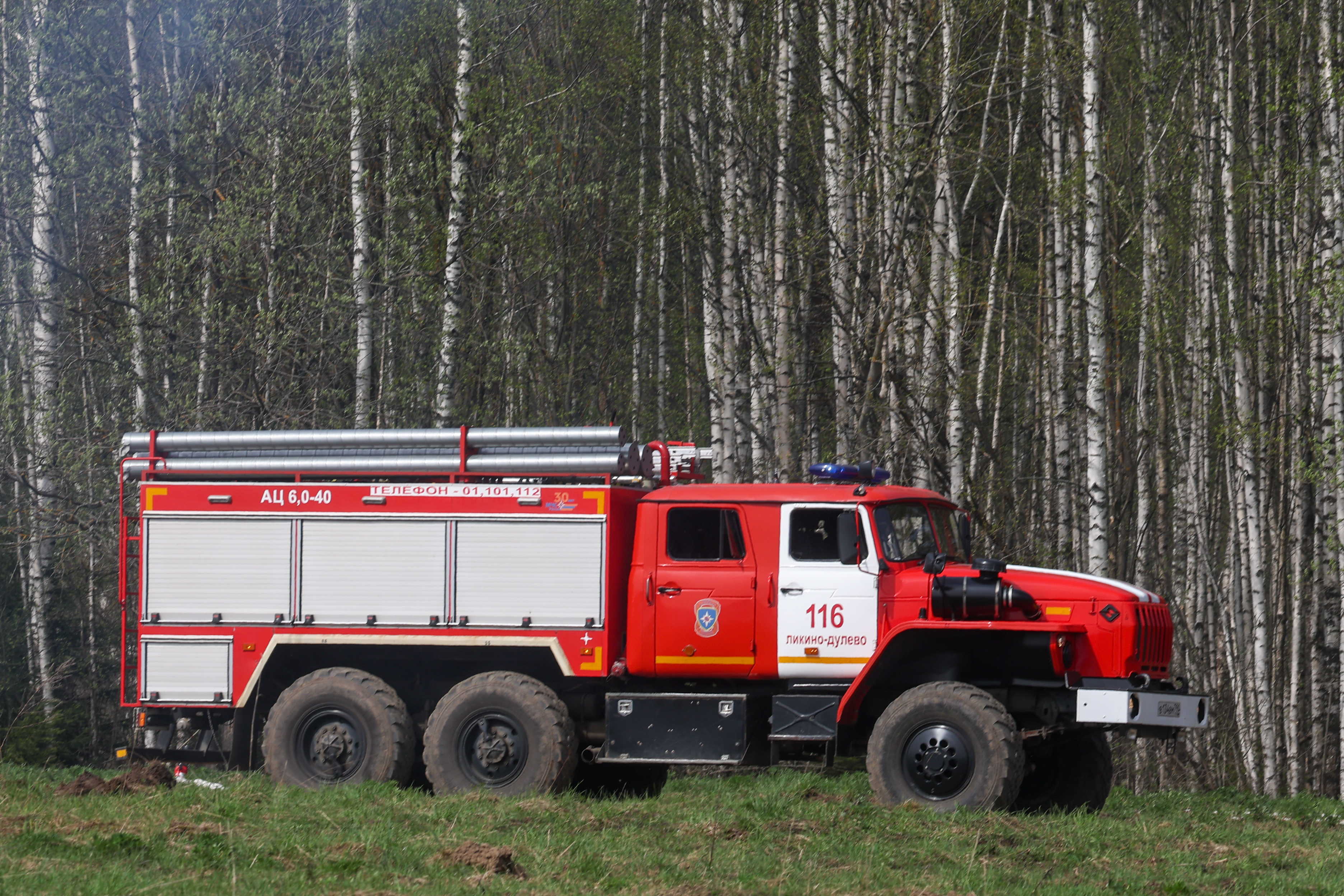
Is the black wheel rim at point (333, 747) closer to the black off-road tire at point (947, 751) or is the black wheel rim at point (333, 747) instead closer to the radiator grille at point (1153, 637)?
the black off-road tire at point (947, 751)

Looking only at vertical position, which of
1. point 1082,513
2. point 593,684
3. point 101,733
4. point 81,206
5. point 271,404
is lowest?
point 101,733

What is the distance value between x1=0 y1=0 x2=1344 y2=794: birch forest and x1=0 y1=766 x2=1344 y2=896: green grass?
4876 millimetres

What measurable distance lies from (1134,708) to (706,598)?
3.06 m

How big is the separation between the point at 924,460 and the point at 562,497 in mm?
5841

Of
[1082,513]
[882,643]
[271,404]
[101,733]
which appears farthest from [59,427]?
[1082,513]

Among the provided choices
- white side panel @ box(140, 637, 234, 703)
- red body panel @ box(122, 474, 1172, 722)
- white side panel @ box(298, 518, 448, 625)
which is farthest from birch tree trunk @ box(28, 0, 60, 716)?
white side panel @ box(298, 518, 448, 625)

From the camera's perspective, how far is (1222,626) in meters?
17.0

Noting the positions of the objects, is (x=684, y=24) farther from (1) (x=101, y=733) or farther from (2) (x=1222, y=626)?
(1) (x=101, y=733)

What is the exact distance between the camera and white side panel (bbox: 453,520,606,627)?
411 inches

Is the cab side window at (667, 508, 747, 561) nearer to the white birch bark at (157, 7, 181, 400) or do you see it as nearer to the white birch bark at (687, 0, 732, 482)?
the white birch bark at (687, 0, 732, 482)

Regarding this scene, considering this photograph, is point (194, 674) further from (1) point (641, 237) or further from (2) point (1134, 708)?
(1) point (641, 237)

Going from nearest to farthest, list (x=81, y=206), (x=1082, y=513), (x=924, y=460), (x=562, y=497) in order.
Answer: (x=562, y=497) → (x=924, y=460) → (x=1082, y=513) → (x=81, y=206)

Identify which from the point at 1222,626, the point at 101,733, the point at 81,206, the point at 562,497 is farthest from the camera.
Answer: the point at 101,733

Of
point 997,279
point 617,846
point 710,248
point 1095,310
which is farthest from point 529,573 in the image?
point 997,279
